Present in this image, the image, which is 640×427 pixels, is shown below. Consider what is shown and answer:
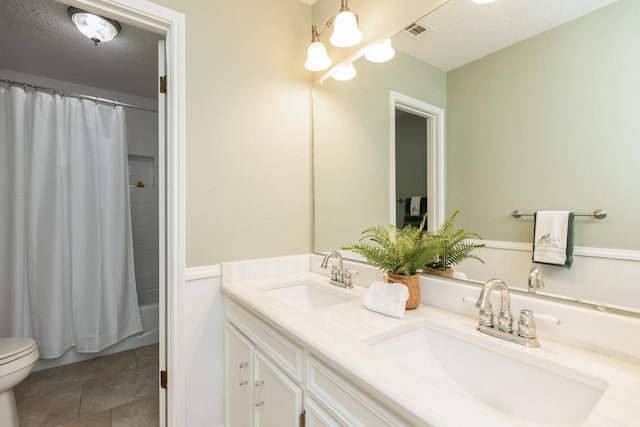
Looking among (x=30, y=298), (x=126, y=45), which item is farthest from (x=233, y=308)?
(x=126, y=45)

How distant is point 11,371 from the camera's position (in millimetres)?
1556

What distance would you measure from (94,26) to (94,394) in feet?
7.65

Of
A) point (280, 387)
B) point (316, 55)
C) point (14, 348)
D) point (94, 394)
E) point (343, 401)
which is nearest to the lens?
point (343, 401)

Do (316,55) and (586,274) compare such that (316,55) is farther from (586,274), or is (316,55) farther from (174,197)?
(586,274)

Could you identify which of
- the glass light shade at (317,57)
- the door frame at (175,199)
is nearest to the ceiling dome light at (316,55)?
the glass light shade at (317,57)

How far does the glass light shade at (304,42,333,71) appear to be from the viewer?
60.0 inches

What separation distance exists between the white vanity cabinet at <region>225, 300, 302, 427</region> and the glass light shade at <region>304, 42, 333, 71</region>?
127 cm

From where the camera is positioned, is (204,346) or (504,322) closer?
(504,322)

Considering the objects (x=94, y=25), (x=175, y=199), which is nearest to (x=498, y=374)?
(x=175, y=199)

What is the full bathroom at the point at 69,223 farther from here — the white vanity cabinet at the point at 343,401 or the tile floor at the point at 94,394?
the white vanity cabinet at the point at 343,401

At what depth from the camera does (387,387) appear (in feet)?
1.98

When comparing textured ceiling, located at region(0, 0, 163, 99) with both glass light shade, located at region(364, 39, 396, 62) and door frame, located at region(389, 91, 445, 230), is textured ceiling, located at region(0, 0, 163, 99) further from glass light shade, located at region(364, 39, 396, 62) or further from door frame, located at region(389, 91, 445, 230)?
door frame, located at region(389, 91, 445, 230)

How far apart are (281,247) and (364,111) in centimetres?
88

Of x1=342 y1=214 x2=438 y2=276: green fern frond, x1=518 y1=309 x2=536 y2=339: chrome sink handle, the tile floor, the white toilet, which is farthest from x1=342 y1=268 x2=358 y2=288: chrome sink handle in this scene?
the white toilet
